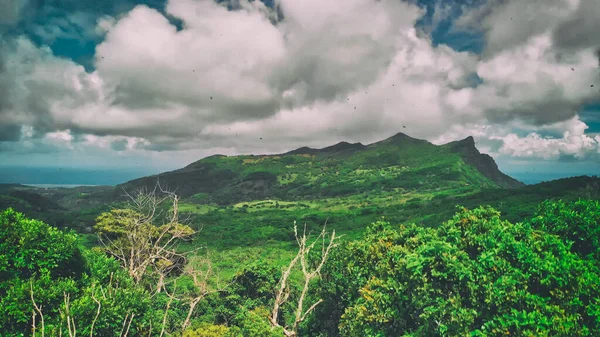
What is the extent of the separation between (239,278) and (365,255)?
16.6m

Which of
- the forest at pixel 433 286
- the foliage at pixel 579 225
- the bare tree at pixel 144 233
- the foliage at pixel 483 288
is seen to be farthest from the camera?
the bare tree at pixel 144 233

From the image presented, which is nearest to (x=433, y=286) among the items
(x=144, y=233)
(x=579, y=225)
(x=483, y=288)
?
(x=483, y=288)

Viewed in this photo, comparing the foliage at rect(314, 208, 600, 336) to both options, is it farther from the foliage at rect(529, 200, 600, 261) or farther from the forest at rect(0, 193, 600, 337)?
the foliage at rect(529, 200, 600, 261)

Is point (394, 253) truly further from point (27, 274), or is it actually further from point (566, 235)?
point (27, 274)

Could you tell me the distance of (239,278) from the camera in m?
35.9

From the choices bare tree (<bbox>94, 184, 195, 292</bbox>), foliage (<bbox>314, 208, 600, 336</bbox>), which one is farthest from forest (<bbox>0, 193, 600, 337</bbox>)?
bare tree (<bbox>94, 184, 195, 292</bbox>)

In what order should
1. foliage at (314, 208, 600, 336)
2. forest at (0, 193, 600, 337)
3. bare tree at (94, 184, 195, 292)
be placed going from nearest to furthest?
foliage at (314, 208, 600, 336), forest at (0, 193, 600, 337), bare tree at (94, 184, 195, 292)

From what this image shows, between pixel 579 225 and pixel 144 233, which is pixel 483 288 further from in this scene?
pixel 144 233

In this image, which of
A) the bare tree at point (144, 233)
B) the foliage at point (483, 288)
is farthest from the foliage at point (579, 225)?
the bare tree at point (144, 233)

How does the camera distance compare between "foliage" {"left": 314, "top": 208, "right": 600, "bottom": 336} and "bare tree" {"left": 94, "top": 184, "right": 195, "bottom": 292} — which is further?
"bare tree" {"left": 94, "top": 184, "right": 195, "bottom": 292}

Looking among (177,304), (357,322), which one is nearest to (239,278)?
(177,304)

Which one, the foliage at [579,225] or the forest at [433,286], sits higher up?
the foliage at [579,225]

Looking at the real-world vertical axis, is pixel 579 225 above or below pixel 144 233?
above

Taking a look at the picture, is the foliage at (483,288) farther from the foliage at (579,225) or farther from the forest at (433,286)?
the foliage at (579,225)
